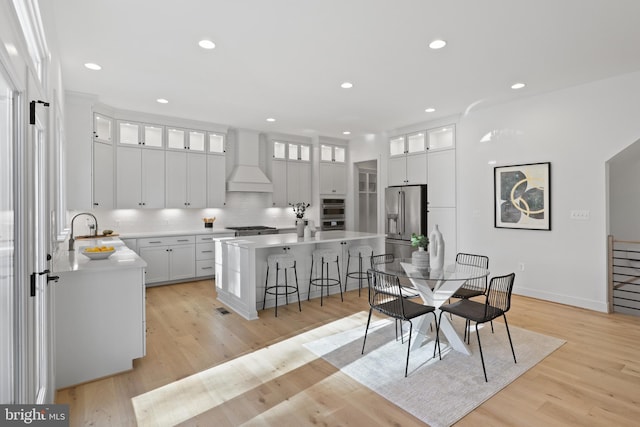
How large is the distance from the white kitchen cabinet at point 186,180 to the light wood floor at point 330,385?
8.81 ft

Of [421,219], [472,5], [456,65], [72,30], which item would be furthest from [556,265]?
[72,30]

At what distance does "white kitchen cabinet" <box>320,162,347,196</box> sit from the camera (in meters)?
7.89

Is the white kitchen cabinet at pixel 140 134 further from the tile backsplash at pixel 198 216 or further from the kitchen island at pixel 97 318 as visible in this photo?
the kitchen island at pixel 97 318

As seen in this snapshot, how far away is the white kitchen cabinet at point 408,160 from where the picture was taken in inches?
254

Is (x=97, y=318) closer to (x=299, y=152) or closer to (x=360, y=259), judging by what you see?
(x=360, y=259)

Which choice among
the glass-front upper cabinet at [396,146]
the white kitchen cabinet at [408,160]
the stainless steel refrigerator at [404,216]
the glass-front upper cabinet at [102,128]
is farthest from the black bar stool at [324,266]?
the glass-front upper cabinet at [102,128]

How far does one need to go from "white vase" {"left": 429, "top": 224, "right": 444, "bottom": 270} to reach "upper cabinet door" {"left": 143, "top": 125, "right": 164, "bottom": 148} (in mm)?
5043

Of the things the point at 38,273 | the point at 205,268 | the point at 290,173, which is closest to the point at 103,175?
the point at 205,268

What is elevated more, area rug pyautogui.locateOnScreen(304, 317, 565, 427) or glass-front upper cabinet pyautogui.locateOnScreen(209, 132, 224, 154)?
glass-front upper cabinet pyautogui.locateOnScreen(209, 132, 224, 154)

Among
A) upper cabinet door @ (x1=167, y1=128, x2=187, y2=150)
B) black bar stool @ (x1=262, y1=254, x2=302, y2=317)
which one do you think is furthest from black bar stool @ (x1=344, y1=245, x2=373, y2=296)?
upper cabinet door @ (x1=167, y1=128, x2=187, y2=150)

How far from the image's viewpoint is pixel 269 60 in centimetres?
372

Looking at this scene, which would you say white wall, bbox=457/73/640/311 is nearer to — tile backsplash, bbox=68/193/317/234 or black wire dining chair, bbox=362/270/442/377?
black wire dining chair, bbox=362/270/442/377

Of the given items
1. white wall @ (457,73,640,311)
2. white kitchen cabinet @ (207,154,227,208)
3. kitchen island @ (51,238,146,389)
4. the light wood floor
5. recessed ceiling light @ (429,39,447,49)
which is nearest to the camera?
the light wood floor

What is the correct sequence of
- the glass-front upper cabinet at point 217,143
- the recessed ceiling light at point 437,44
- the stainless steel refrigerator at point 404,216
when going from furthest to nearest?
1. the glass-front upper cabinet at point 217,143
2. the stainless steel refrigerator at point 404,216
3. the recessed ceiling light at point 437,44
